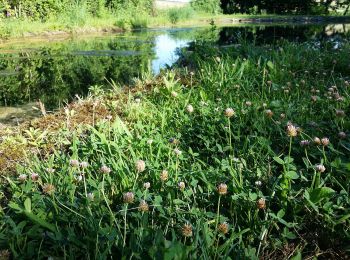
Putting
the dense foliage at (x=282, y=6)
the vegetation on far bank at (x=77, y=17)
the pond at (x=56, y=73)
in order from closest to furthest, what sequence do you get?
the pond at (x=56, y=73) < the vegetation on far bank at (x=77, y=17) < the dense foliage at (x=282, y=6)

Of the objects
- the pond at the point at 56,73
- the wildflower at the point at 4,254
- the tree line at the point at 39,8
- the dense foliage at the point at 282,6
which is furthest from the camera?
the dense foliage at the point at 282,6

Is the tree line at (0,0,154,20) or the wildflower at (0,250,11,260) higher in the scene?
the tree line at (0,0,154,20)

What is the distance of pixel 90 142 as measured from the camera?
2.26 m

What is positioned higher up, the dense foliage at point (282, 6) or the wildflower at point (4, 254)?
the dense foliage at point (282, 6)

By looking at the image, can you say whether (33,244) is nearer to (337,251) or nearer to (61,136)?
(337,251)

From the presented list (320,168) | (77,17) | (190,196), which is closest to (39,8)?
(77,17)

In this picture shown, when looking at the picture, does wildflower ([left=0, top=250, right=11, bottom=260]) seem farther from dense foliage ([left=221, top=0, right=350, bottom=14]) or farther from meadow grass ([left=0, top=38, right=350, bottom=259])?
dense foliage ([left=221, top=0, right=350, bottom=14])

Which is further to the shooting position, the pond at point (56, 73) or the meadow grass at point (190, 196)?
the pond at point (56, 73)

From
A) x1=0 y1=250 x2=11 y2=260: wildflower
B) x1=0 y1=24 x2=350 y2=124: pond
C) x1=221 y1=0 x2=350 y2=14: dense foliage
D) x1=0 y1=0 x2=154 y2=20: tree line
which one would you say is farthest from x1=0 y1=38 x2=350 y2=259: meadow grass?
x1=221 y1=0 x2=350 y2=14: dense foliage

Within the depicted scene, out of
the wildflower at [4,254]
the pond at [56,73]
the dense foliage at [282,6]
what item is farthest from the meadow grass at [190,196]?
the dense foliage at [282,6]

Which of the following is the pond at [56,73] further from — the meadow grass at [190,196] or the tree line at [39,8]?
the tree line at [39,8]

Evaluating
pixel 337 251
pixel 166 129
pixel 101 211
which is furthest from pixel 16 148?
pixel 337 251

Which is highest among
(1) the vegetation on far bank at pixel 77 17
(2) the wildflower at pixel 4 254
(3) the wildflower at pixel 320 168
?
(1) the vegetation on far bank at pixel 77 17

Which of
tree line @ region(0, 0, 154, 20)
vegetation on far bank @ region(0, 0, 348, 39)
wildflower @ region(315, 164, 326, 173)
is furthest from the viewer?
tree line @ region(0, 0, 154, 20)
